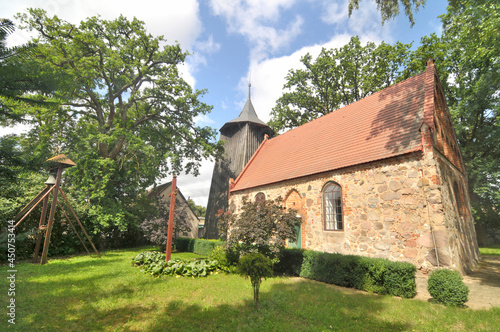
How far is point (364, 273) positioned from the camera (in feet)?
23.1

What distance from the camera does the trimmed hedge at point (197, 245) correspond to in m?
14.5

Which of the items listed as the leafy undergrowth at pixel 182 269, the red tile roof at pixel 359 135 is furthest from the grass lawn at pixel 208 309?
the red tile roof at pixel 359 135

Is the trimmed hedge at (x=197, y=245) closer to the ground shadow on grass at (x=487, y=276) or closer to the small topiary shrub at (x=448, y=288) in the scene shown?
the small topiary shrub at (x=448, y=288)

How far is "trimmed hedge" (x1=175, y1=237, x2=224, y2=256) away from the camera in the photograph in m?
14.5

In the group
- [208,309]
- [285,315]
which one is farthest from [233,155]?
[285,315]

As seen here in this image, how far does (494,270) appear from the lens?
927cm

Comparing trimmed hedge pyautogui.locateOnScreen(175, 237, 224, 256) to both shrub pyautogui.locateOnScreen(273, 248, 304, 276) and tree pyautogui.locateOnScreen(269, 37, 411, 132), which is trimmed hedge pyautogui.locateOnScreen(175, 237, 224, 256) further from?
tree pyautogui.locateOnScreen(269, 37, 411, 132)

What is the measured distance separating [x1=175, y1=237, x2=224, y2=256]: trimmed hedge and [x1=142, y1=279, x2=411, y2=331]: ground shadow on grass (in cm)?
786

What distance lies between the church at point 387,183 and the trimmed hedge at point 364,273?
118 centimetres

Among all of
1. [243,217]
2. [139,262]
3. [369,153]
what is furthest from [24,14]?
[369,153]

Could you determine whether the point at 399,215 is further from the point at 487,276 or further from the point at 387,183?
the point at 487,276

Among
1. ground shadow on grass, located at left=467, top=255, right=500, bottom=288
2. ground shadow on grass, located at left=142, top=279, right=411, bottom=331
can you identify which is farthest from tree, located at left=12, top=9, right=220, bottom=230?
ground shadow on grass, located at left=467, top=255, right=500, bottom=288

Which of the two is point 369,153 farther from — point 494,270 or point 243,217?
point 494,270

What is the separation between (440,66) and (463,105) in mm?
3582
